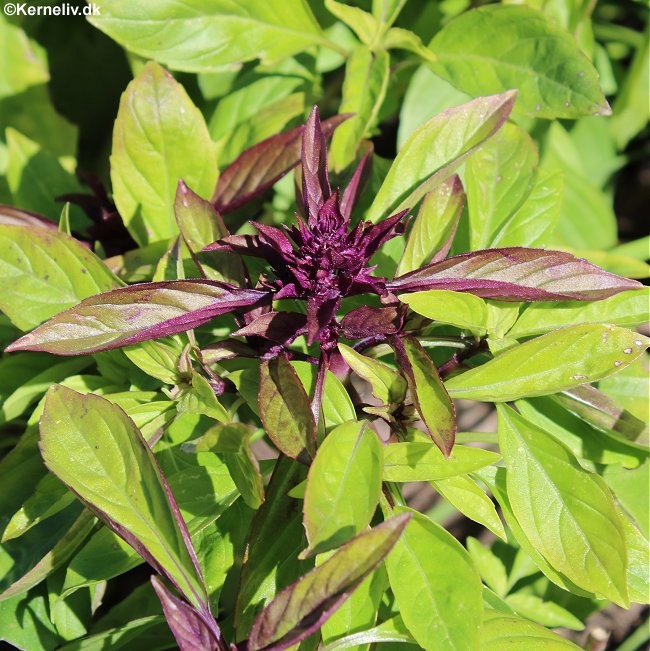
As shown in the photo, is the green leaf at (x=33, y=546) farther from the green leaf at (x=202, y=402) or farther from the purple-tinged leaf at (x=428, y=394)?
the purple-tinged leaf at (x=428, y=394)

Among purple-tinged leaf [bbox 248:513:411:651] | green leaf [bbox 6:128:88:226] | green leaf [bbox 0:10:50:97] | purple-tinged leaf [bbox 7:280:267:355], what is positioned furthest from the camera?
green leaf [bbox 0:10:50:97]

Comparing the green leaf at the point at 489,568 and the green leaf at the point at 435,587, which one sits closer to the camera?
the green leaf at the point at 435,587

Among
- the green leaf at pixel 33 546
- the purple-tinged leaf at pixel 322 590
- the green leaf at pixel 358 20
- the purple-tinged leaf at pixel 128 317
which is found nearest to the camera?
the purple-tinged leaf at pixel 322 590

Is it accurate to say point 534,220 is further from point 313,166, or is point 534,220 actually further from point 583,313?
point 313,166

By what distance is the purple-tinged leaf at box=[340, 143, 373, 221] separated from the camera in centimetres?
82

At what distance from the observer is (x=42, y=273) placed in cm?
82

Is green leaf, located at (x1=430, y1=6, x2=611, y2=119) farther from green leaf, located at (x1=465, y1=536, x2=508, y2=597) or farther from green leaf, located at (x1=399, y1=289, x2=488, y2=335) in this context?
green leaf, located at (x1=465, y1=536, x2=508, y2=597)

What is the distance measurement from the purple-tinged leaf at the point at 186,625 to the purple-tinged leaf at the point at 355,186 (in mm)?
403

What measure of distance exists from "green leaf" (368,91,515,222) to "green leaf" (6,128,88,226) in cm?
57

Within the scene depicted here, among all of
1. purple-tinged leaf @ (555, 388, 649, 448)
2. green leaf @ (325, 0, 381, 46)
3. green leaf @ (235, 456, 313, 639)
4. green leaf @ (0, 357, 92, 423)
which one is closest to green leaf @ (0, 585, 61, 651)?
green leaf @ (0, 357, 92, 423)

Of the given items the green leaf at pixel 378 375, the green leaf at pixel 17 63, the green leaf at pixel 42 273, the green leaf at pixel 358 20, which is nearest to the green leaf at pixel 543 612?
the green leaf at pixel 378 375

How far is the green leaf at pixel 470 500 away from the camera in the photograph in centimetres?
71

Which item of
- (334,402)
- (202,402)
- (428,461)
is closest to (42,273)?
(202,402)

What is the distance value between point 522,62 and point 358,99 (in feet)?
0.74
